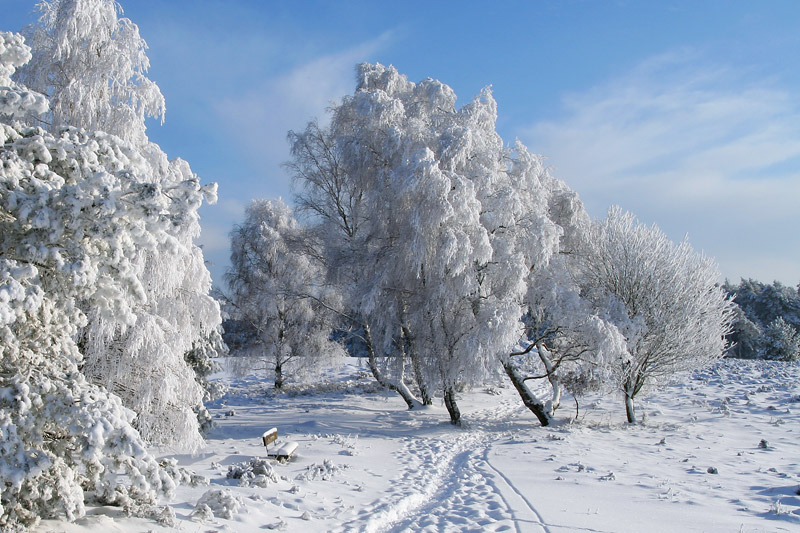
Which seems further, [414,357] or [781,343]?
[781,343]

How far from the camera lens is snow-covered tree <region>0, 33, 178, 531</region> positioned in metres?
4.15

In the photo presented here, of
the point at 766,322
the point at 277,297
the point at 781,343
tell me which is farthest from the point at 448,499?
the point at 766,322

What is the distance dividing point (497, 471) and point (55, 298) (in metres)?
7.97

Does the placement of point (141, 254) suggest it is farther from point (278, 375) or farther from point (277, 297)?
point (278, 375)

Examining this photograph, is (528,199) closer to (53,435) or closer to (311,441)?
(311,441)

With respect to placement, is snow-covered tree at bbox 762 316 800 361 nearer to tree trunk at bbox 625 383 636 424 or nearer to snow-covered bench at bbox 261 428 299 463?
tree trunk at bbox 625 383 636 424

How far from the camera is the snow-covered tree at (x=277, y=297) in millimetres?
20547

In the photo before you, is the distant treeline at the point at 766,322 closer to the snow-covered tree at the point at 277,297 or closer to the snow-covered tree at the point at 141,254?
the snow-covered tree at the point at 277,297

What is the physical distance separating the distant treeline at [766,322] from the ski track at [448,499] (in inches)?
1023

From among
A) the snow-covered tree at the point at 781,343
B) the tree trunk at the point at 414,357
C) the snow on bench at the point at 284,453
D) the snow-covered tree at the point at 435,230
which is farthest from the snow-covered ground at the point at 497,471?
the snow-covered tree at the point at 781,343

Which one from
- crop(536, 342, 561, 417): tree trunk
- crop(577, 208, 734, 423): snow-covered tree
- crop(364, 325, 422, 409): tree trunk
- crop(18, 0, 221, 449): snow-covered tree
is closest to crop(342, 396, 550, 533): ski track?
crop(18, 0, 221, 449): snow-covered tree

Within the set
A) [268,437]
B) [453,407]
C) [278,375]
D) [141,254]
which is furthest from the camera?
[278,375]

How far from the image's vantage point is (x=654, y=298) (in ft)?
46.8

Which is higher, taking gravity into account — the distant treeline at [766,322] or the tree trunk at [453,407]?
the distant treeline at [766,322]
